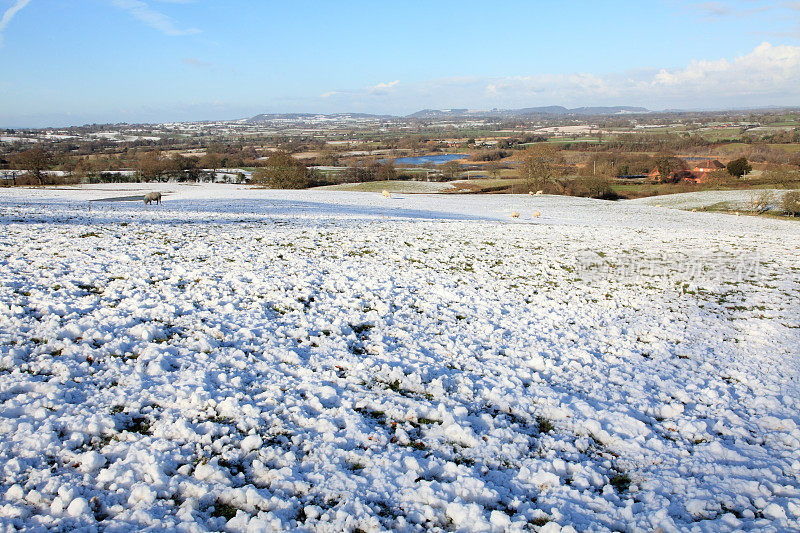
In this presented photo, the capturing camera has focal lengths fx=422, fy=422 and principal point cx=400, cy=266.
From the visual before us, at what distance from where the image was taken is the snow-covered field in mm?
4582

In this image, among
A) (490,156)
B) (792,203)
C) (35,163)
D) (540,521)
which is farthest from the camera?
(490,156)

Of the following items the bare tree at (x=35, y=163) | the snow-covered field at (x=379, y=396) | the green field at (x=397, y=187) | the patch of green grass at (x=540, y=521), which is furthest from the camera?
the green field at (x=397, y=187)

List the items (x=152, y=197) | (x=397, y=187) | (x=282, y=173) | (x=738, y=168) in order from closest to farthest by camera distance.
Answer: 1. (x=152, y=197)
2. (x=282, y=173)
3. (x=397, y=187)
4. (x=738, y=168)

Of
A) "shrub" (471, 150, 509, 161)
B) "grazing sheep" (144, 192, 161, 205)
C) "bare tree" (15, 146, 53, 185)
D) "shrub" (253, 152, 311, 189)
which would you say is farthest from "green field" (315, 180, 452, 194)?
"shrub" (471, 150, 509, 161)

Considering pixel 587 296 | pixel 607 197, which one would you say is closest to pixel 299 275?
pixel 587 296

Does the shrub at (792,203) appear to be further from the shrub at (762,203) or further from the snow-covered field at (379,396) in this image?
the snow-covered field at (379,396)

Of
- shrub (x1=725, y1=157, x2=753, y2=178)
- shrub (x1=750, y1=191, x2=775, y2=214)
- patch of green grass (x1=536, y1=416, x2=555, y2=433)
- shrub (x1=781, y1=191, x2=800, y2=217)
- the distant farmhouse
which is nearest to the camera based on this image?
patch of green grass (x1=536, y1=416, x2=555, y2=433)

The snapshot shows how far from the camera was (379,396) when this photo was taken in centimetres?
675

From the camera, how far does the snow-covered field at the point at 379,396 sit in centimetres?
458

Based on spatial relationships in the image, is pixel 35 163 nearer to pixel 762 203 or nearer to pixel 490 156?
pixel 762 203

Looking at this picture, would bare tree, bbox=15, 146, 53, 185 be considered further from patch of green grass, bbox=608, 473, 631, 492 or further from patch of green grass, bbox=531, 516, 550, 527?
patch of green grass, bbox=608, 473, 631, 492

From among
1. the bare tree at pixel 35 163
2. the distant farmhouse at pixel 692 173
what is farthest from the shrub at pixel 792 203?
the bare tree at pixel 35 163

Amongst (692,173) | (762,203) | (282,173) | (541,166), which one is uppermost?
(282,173)

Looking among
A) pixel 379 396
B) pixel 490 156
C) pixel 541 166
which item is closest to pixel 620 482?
pixel 379 396
